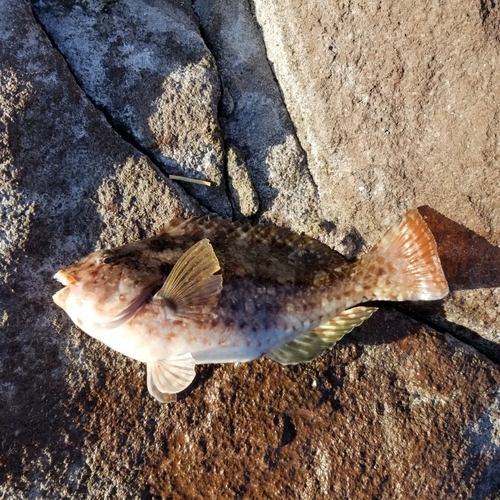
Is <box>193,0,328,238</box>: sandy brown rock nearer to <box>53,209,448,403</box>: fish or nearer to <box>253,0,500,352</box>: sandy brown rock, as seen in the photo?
<box>253,0,500,352</box>: sandy brown rock

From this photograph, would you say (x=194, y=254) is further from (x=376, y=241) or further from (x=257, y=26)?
(x=257, y=26)

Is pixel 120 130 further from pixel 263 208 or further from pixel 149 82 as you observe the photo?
pixel 263 208

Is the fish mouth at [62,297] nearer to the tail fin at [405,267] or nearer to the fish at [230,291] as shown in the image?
the fish at [230,291]

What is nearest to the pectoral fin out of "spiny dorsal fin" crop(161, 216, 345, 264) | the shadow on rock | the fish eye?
the fish eye

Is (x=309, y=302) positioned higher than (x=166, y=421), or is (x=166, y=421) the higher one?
(x=309, y=302)

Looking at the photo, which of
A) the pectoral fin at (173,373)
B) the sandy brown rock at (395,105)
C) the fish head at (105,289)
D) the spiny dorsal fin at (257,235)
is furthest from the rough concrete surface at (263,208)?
the fish head at (105,289)

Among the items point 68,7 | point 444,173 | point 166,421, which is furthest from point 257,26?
point 166,421

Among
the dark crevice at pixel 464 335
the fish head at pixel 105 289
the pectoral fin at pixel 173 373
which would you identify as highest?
the fish head at pixel 105 289

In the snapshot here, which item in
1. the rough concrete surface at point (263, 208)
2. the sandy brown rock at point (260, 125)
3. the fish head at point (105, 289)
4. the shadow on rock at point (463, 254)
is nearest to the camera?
the fish head at point (105, 289)
